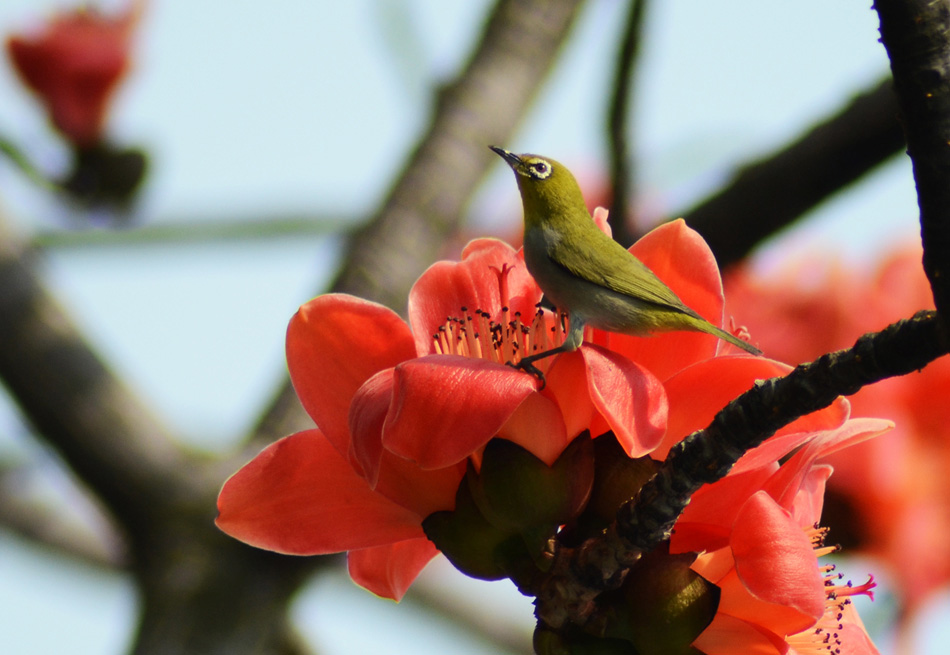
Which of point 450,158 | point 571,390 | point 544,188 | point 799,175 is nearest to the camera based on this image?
point 571,390

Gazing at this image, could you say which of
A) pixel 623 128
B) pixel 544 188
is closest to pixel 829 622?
pixel 544 188

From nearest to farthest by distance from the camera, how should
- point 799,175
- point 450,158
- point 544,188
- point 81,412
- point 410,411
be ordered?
point 410,411
point 544,188
point 799,175
point 81,412
point 450,158

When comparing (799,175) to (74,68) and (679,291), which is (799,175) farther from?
(74,68)

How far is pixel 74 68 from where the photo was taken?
2.74 m

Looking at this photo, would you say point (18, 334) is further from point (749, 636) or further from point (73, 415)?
point (749, 636)

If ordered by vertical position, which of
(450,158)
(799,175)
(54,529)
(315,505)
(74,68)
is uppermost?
(74,68)

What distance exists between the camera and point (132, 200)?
2.31m

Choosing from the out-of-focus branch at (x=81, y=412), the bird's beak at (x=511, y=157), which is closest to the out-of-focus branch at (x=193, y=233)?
the out-of-focus branch at (x=81, y=412)

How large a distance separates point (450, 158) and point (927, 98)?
1.66 m

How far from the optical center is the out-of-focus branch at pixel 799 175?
5.11 ft

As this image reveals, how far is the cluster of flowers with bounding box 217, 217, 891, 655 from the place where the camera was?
0.64 meters

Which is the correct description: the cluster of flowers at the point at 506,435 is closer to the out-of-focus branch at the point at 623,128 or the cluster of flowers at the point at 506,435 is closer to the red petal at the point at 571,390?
the red petal at the point at 571,390

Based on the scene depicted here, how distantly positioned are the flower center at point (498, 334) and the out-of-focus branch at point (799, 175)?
833 millimetres

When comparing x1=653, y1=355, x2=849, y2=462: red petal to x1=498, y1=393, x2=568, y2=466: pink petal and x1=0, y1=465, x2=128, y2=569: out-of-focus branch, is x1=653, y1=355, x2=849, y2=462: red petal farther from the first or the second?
x1=0, y1=465, x2=128, y2=569: out-of-focus branch
